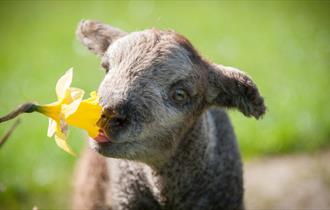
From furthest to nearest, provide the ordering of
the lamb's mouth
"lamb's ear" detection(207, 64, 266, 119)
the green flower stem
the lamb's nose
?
"lamb's ear" detection(207, 64, 266, 119) < the lamb's mouth < the lamb's nose < the green flower stem

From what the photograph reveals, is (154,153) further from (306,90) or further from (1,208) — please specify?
(306,90)

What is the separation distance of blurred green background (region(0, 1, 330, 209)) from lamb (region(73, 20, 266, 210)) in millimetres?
2869

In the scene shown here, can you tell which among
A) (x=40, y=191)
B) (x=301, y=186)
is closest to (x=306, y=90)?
(x=301, y=186)

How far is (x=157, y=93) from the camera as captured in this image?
192 inches

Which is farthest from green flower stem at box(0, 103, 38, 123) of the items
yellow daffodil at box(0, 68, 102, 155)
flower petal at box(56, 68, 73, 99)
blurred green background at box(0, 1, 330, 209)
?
blurred green background at box(0, 1, 330, 209)

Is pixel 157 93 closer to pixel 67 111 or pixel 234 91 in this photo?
pixel 234 91

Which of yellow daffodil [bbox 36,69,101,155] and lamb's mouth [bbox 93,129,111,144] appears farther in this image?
lamb's mouth [bbox 93,129,111,144]

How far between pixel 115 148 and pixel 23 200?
4.30m

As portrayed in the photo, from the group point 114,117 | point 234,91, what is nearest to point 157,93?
point 114,117

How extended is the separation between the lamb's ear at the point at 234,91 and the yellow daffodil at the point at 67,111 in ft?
5.78

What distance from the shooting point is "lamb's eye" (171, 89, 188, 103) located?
16.7ft

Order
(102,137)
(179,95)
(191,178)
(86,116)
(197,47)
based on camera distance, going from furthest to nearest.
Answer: (197,47), (191,178), (179,95), (102,137), (86,116)

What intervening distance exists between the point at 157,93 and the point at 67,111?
1522mm

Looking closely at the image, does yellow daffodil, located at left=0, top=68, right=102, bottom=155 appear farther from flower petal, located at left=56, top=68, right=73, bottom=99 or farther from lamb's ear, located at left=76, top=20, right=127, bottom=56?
lamb's ear, located at left=76, top=20, right=127, bottom=56
